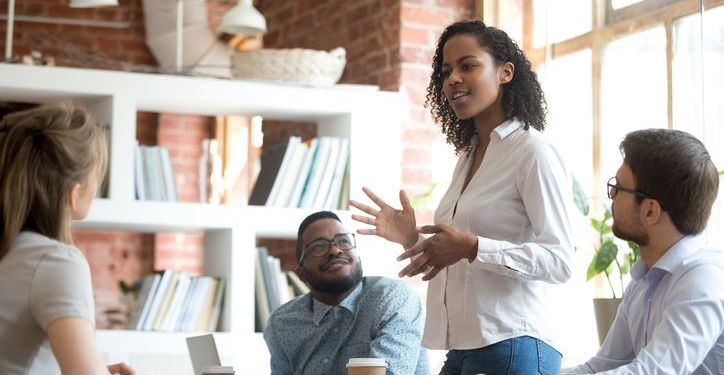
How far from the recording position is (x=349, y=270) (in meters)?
3.51

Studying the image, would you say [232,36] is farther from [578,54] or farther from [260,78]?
[578,54]

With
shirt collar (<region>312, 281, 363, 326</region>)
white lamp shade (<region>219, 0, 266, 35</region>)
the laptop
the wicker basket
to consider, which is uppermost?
white lamp shade (<region>219, 0, 266, 35</region>)

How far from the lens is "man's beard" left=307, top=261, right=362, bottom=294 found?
3.50 m

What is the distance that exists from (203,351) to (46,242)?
1335 mm

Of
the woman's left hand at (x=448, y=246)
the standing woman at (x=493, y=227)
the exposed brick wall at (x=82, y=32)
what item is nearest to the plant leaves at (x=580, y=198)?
the standing woman at (x=493, y=227)

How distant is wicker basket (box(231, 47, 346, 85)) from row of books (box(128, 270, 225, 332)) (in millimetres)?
812

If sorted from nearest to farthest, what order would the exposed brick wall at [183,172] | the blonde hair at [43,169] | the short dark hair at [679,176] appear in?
the blonde hair at [43,169] < the short dark hair at [679,176] < the exposed brick wall at [183,172]

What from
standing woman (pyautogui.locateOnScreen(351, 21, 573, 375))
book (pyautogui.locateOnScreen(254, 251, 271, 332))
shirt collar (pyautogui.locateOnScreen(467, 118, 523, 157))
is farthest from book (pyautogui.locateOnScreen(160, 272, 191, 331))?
shirt collar (pyautogui.locateOnScreen(467, 118, 523, 157))

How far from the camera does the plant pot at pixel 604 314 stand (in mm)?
3521

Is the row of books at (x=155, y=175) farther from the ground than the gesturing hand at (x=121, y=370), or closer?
farther from the ground

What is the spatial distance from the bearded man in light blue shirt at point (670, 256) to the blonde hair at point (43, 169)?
0.96 meters

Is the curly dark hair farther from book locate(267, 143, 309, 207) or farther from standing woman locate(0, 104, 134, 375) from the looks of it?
book locate(267, 143, 309, 207)

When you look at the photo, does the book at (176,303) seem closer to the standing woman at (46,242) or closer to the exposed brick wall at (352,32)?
the exposed brick wall at (352,32)

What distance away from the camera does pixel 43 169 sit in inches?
73.4
